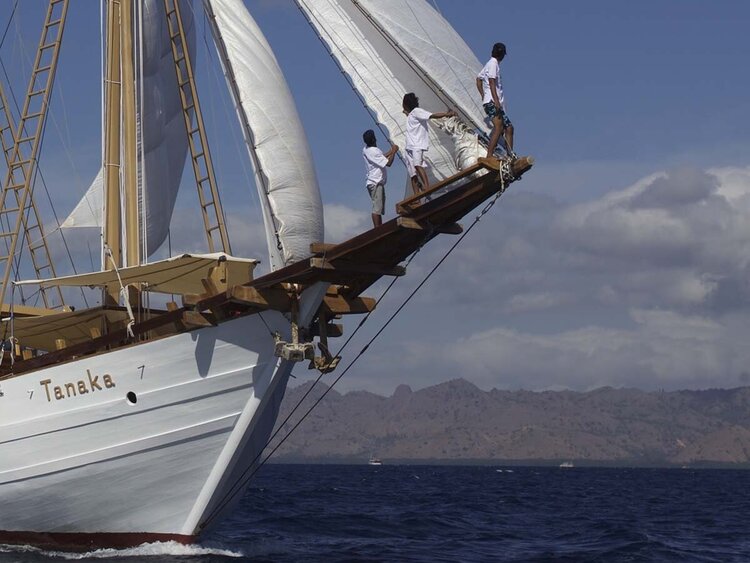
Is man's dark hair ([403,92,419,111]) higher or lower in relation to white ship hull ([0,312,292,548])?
higher

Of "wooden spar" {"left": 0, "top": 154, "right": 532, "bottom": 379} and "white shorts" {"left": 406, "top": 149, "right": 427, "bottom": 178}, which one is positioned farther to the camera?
"wooden spar" {"left": 0, "top": 154, "right": 532, "bottom": 379}

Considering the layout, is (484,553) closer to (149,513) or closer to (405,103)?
(149,513)

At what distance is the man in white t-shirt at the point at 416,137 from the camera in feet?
66.2

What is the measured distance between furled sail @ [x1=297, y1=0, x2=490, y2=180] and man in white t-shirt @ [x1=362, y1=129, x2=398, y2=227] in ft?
1.11

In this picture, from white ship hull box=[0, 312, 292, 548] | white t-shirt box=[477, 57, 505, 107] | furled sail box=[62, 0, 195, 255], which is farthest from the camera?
furled sail box=[62, 0, 195, 255]

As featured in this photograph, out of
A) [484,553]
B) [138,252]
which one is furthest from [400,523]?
[138,252]

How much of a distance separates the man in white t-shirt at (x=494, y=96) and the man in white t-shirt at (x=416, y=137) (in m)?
1.04

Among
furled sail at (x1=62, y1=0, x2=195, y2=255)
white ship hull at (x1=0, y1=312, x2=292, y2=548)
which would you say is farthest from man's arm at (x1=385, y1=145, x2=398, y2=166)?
furled sail at (x1=62, y1=0, x2=195, y2=255)

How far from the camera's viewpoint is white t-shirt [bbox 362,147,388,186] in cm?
2125

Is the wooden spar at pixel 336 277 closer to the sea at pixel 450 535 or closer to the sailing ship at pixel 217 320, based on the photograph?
the sailing ship at pixel 217 320

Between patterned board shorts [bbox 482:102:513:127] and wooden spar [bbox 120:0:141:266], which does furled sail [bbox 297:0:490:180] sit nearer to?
patterned board shorts [bbox 482:102:513:127]

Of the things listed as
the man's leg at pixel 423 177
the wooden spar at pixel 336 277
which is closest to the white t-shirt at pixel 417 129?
the man's leg at pixel 423 177

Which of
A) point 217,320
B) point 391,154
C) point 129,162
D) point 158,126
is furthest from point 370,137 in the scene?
point 158,126

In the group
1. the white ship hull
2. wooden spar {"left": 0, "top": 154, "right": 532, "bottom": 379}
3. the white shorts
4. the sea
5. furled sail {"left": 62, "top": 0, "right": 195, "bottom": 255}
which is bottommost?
the sea
